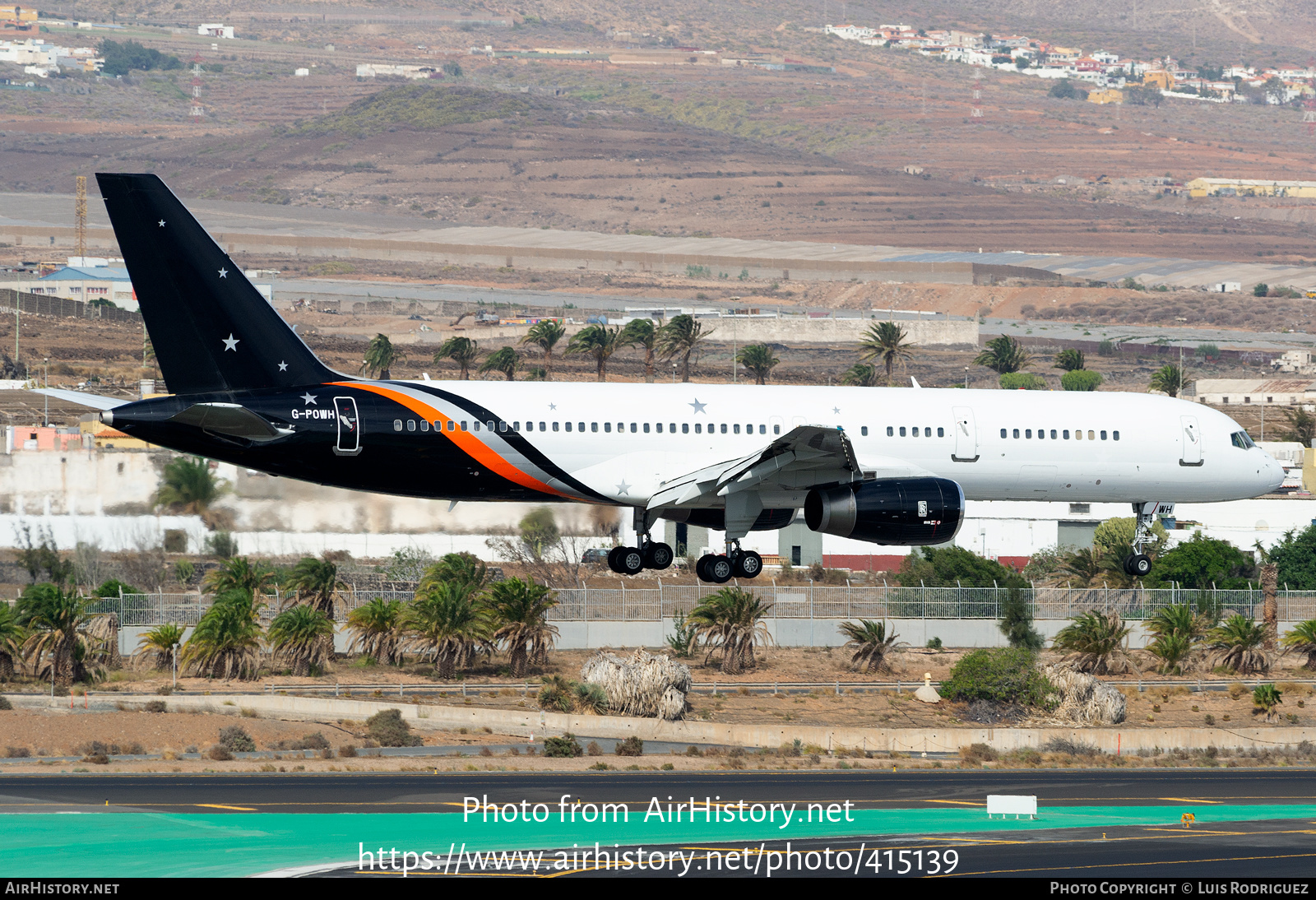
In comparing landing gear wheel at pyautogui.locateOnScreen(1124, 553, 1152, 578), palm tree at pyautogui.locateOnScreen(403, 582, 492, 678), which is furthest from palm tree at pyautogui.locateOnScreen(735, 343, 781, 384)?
landing gear wheel at pyautogui.locateOnScreen(1124, 553, 1152, 578)

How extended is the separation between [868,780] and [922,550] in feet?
120

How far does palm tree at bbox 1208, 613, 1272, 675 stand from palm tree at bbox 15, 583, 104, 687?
155 feet

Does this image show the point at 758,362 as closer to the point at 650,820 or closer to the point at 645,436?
the point at 645,436

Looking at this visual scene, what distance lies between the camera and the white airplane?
138 feet

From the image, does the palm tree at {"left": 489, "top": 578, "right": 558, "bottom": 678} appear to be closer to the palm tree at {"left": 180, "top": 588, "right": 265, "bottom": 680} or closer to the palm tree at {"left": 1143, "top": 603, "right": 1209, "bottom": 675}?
the palm tree at {"left": 180, "top": 588, "right": 265, "bottom": 680}

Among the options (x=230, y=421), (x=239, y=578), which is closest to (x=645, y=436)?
(x=230, y=421)

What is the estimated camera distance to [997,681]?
69625mm

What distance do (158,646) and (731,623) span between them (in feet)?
77.9

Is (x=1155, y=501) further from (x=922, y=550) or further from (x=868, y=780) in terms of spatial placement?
(x=922, y=550)

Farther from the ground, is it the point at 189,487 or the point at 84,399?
the point at 84,399

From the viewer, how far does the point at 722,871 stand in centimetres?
3875

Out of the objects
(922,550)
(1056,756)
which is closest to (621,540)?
(922,550)

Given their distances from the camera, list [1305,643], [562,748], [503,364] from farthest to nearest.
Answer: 1. [503,364]
2. [1305,643]
3. [562,748]

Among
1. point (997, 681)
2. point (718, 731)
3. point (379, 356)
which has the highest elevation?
point (379, 356)
